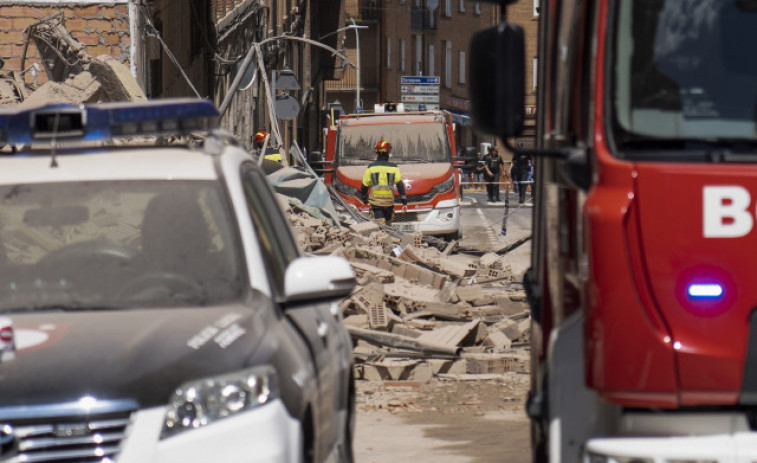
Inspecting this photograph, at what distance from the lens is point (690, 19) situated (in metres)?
5.34

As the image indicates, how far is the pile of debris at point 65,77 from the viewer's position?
1769cm

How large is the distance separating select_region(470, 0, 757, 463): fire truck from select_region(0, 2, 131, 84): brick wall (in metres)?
16.3

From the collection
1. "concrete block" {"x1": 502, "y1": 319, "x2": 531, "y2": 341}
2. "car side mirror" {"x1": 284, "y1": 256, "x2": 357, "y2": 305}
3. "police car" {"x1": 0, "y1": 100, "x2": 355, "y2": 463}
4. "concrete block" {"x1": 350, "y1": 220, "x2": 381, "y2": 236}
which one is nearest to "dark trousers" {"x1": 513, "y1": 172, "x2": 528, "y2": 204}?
"concrete block" {"x1": 350, "y1": 220, "x2": 381, "y2": 236}

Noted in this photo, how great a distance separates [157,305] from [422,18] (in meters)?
74.4

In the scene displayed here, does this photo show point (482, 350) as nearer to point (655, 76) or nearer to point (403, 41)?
point (655, 76)

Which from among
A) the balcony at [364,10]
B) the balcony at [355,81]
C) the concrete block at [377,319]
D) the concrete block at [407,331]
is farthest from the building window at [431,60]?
the concrete block at [407,331]

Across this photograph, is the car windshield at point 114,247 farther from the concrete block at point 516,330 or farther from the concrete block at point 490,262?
the concrete block at point 490,262

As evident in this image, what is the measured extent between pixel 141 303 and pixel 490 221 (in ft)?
109

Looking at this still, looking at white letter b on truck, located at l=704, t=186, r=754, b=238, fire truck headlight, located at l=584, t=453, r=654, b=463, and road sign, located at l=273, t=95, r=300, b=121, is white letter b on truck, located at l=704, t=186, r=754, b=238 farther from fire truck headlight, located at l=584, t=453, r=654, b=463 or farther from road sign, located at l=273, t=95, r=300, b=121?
road sign, located at l=273, t=95, r=300, b=121

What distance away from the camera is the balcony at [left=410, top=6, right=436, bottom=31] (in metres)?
79.1

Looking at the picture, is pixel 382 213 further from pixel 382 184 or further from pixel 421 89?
pixel 421 89

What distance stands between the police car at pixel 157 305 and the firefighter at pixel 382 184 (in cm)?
1779

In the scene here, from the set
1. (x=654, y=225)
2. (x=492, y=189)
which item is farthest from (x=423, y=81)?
(x=654, y=225)

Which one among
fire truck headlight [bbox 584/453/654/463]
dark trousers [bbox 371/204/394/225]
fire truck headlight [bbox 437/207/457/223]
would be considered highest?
fire truck headlight [bbox 584/453/654/463]
